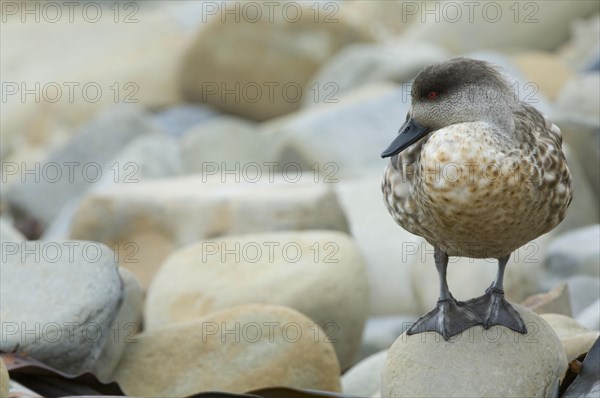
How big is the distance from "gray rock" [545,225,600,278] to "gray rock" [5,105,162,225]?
5295mm

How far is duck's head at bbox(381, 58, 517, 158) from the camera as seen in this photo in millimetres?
3902

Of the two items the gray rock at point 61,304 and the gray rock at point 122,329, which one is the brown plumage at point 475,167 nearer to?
the gray rock at point 61,304

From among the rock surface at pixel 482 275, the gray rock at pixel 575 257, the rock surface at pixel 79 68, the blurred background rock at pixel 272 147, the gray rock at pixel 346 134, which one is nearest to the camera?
the blurred background rock at pixel 272 147

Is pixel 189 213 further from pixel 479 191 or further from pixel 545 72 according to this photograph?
pixel 545 72

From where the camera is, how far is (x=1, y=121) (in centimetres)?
1590

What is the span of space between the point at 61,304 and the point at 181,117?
29.7 feet

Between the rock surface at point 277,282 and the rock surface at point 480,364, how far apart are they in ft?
6.13

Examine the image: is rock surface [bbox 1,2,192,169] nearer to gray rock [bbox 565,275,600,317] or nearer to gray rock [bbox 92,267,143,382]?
gray rock [bbox 92,267,143,382]

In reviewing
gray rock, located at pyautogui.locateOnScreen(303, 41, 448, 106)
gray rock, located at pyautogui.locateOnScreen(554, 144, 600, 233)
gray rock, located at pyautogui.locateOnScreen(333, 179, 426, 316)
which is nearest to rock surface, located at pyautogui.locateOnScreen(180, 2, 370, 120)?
gray rock, located at pyautogui.locateOnScreen(303, 41, 448, 106)

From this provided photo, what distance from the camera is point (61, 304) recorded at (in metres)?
5.21

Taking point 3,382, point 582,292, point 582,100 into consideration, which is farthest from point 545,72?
point 3,382

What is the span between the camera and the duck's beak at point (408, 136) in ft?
12.9

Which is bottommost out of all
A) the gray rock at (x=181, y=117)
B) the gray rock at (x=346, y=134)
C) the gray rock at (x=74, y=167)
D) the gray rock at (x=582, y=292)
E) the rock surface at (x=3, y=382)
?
the gray rock at (x=181, y=117)

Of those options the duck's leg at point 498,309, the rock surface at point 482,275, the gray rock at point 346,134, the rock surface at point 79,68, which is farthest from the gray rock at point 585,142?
the rock surface at point 79,68
